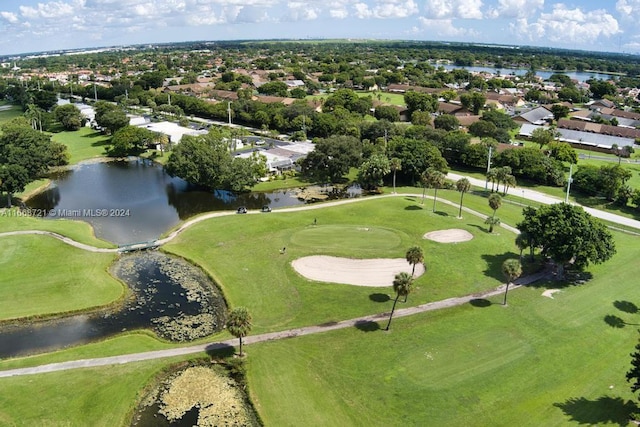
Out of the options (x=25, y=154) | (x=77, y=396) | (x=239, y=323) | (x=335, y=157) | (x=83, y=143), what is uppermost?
(x=25, y=154)

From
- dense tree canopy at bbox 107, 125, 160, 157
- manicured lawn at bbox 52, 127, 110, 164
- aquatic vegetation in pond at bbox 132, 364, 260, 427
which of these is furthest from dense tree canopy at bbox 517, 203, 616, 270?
manicured lawn at bbox 52, 127, 110, 164


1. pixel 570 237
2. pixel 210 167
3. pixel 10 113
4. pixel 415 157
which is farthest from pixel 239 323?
pixel 10 113

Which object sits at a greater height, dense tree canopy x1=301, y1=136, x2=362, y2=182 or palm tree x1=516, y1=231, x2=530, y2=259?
dense tree canopy x1=301, y1=136, x2=362, y2=182

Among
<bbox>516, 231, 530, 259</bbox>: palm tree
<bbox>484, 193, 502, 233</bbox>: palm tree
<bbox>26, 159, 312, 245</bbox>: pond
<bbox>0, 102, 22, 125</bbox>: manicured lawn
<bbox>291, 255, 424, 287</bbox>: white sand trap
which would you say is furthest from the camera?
<bbox>0, 102, 22, 125</bbox>: manicured lawn

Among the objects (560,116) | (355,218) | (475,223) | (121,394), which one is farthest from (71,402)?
(560,116)

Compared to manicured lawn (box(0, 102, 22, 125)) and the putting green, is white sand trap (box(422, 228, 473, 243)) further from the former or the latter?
manicured lawn (box(0, 102, 22, 125))

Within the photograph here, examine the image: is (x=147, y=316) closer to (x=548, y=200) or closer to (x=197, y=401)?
(x=197, y=401)

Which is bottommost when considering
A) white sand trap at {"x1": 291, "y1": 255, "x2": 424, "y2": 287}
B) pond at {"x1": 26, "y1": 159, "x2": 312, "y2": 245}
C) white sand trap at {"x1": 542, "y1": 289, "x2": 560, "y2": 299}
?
white sand trap at {"x1": 542, "y1": 289, "x2": 560, "y2": 299}
